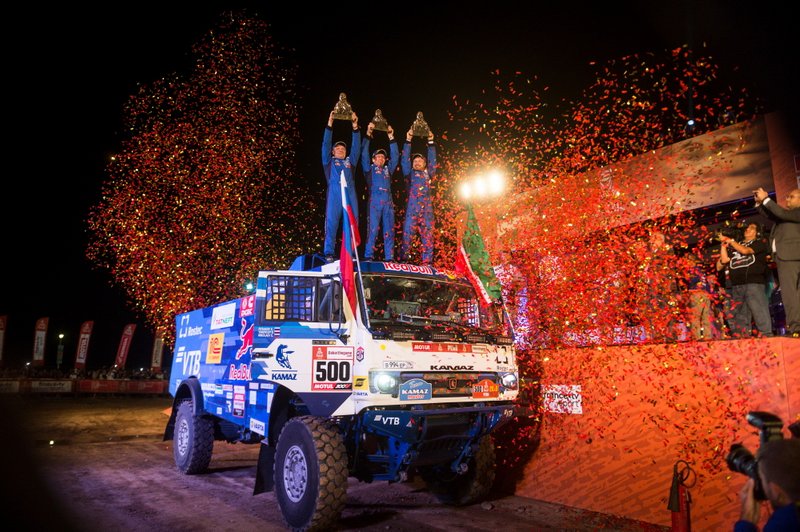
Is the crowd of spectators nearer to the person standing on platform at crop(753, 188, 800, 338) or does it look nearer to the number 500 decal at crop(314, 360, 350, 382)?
the number 500 decal at crop(314, 360, 350, 382)

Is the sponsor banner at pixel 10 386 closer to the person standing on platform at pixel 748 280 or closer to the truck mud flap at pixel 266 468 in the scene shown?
the truck mud flap at pixel 266 468

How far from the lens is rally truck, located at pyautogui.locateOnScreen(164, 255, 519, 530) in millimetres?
5598

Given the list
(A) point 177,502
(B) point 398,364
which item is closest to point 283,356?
(B) point 398,364

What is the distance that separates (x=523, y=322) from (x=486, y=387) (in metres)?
3.61

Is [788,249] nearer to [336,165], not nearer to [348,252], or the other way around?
[348,252]

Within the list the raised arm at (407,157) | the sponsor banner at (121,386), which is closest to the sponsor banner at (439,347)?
the raised arm at (407,157)

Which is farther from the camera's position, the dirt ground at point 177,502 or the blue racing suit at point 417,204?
the blue racing suit at point 417,204

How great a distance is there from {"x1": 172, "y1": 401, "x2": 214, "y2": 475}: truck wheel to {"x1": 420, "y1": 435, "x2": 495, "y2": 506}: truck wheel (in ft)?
13.1

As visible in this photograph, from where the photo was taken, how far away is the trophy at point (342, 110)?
9.79 metres

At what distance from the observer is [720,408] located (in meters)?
5.73

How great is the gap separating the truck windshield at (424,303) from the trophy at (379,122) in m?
4.48

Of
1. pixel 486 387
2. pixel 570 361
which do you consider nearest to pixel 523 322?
pixel 570 361

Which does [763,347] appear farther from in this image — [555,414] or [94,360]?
[94,360]

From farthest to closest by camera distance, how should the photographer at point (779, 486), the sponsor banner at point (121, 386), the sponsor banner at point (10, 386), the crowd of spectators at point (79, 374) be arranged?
the crowd of spectators at point (79, 374), the sponsor banner at point (121, 386), the sponsor banner at point (10, 386), the photographer at point (779, 486)
